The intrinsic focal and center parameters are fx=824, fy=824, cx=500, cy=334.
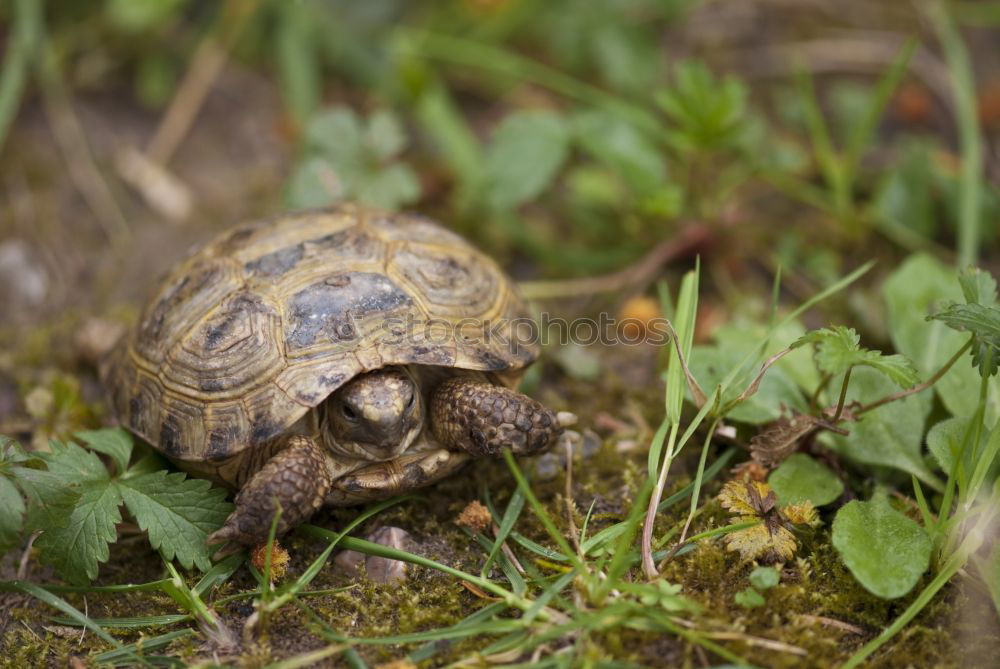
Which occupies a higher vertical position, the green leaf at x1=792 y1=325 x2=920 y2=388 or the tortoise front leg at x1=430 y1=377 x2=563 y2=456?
the green leaf at x1=792 y1=325 x2=920 y2=388

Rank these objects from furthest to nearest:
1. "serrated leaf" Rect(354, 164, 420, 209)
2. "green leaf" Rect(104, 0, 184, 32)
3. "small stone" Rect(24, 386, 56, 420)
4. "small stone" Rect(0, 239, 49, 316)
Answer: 1. "green leaf" Rect(104, 0, 184, 32)
2. "small stone" Rect(0, 239, 49, 316)
3. "serrated leaf" Rect(354, 164, 420, 209)
4. "small stone" Rect(24, 386, 56, 420)

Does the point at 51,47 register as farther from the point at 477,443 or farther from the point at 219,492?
the point at 477,443

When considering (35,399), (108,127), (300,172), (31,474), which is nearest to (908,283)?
(300,172)

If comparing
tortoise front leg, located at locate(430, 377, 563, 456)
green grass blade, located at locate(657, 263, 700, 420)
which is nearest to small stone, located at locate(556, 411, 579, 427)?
tortoise front leg, located at locate(430, 377, 563, 456)

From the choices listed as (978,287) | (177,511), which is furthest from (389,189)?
(978,287)

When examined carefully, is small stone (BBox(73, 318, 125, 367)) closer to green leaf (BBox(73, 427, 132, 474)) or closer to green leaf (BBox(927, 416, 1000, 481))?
green leaf (BBox(73, 427, 132, 474))
